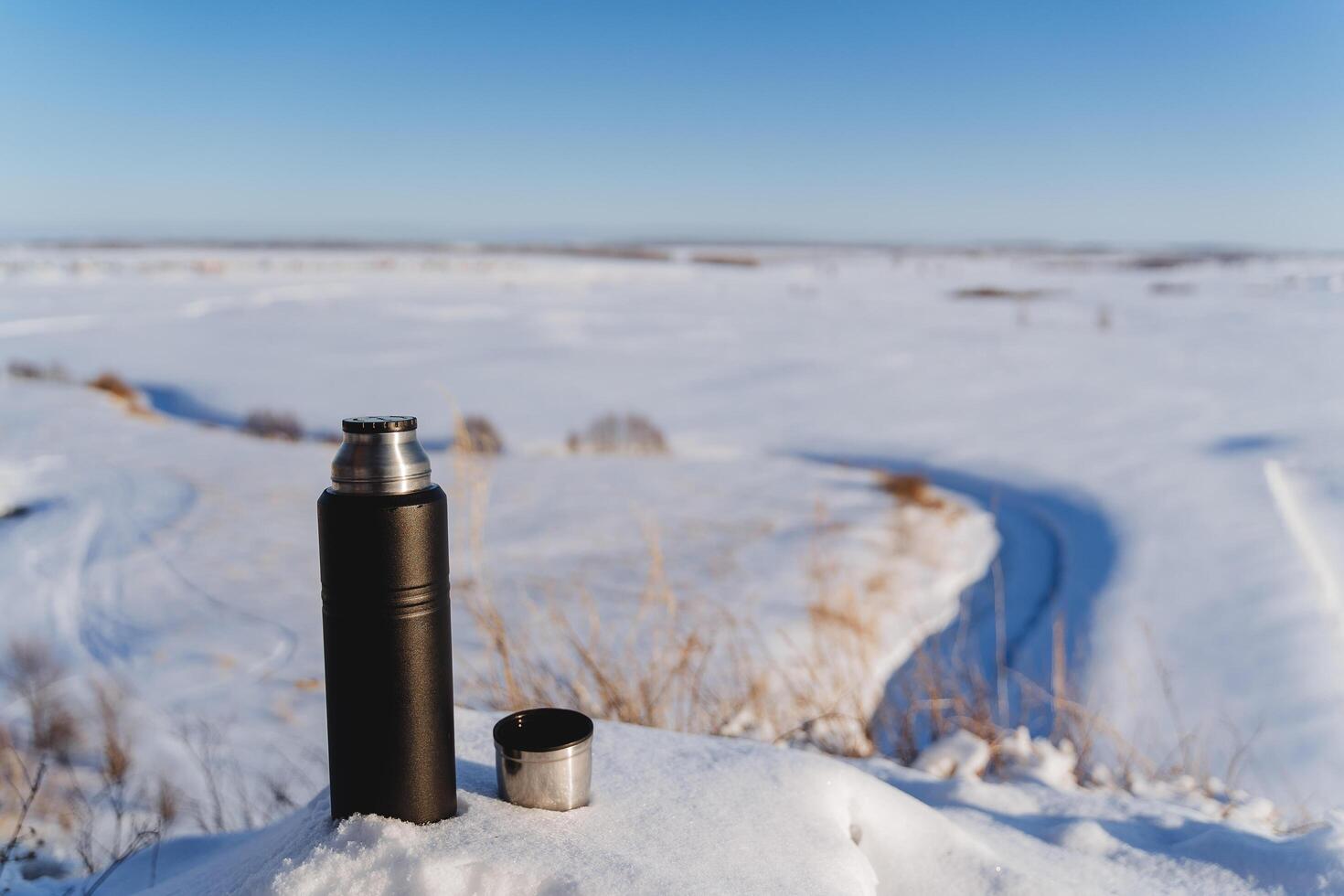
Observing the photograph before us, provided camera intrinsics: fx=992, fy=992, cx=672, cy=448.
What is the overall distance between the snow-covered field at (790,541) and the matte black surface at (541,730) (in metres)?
0.11

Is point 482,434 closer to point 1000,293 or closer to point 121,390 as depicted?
point 121,390

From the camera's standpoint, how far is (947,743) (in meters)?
2.53

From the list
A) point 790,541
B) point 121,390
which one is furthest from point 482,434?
point 121,390

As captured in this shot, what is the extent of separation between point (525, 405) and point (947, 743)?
7.81 m

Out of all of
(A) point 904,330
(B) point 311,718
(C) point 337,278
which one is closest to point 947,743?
(B) point 311,718

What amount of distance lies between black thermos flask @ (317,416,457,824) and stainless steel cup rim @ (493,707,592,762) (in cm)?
10

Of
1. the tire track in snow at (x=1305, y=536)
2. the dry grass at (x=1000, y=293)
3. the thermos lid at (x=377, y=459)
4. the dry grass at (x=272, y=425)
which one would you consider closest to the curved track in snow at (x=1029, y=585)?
the tire track in snow at (x=1305, y=536)

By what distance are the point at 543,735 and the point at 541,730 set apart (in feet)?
0.09

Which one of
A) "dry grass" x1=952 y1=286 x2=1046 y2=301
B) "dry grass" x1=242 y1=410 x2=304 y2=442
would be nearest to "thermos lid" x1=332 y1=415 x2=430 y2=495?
"dry grass" x1=242 y1=410 x2=304 y2=442

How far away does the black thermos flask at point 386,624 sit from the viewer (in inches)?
49.9

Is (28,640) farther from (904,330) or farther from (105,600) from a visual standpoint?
(904,330)

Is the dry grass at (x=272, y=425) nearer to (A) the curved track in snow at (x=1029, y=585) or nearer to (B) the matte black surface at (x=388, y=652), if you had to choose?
(A) the curved track in snow at (x=1029, y=585)

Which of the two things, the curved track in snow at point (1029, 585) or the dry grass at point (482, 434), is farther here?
the dry grass at point (482, 434)

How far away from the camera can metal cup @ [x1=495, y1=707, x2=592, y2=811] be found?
1.40 metres
